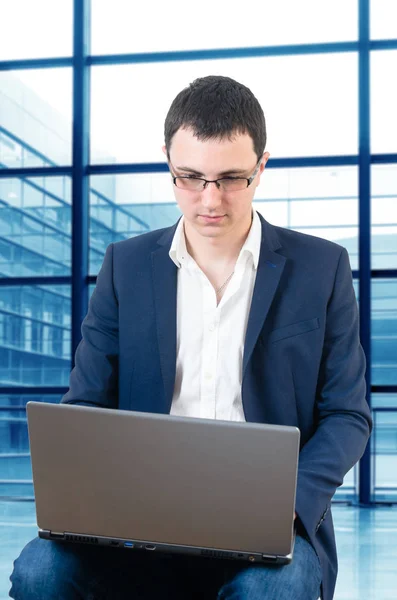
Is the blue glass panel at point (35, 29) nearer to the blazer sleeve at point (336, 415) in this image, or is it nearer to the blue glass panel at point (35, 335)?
the blue glass panel at point (35, 335)

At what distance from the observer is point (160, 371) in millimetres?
1611

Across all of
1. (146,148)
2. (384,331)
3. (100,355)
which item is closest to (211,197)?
(100,355)

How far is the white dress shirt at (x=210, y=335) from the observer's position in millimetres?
1578

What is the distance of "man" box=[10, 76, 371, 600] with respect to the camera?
1.44 meters

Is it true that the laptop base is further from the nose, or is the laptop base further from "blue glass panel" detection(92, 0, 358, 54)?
"blue glass panel" detection(92, 0, 358, 54)

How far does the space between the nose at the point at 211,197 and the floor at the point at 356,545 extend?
7.25 feet

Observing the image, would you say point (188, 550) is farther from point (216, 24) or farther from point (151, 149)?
point (216, 24)

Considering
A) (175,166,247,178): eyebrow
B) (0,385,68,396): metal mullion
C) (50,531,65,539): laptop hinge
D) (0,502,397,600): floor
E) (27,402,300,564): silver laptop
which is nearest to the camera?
(27,402,300,564): silver laptop

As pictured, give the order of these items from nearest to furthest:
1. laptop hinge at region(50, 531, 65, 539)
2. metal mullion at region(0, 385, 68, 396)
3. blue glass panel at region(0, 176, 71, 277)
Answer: laptop hinge at region(50, 531, 65, 539), metal mullion at region(0, 385, 68, 396), blue glass panel at region(0, 176, 71, 277)

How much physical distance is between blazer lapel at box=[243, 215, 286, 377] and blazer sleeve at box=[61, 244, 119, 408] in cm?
30

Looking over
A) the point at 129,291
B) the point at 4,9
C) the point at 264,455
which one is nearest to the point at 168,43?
the point at 4,9

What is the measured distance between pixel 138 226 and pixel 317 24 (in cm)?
206

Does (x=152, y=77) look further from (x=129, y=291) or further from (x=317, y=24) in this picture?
(x=129, y=291)

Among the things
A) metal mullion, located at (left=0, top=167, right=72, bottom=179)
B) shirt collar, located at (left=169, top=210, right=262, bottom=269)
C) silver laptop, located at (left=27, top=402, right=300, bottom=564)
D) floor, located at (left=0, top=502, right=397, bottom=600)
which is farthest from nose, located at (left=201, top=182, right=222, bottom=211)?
metal mullion, located at (left=0, top=167, right=72, bottom=179)
